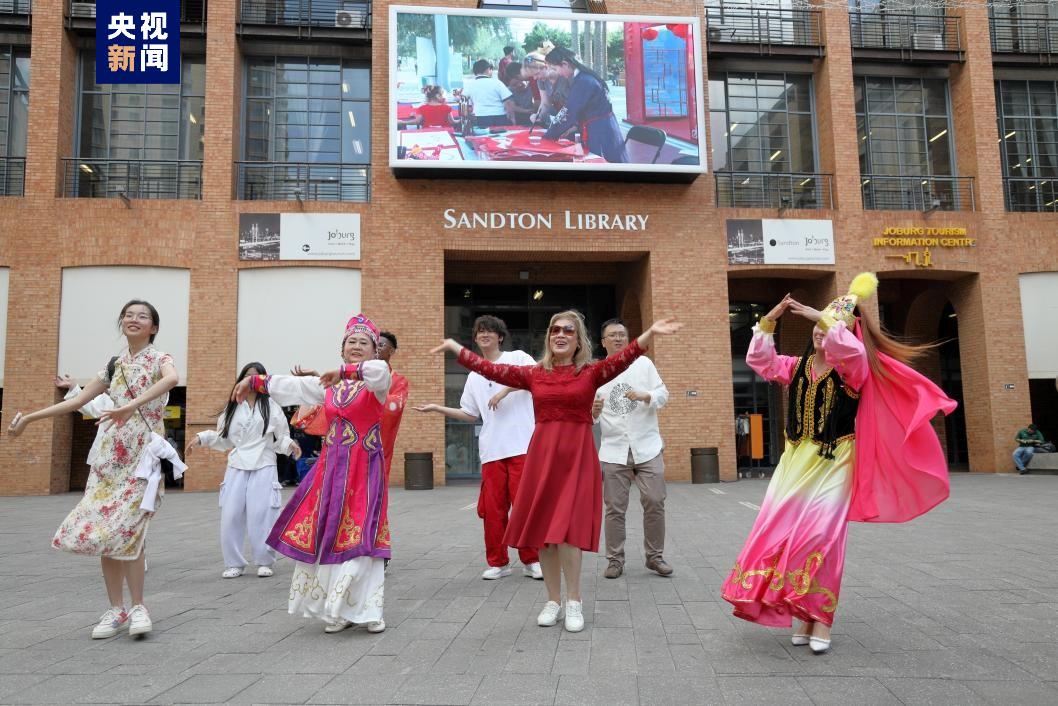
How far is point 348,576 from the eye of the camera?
4.63m

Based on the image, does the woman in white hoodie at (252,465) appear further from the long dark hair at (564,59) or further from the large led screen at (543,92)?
the long dark hair at (564,59)

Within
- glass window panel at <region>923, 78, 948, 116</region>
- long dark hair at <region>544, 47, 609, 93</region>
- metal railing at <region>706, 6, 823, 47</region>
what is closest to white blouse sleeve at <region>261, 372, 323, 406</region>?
long dark hair at <region>544, 47, 609, 93</region>

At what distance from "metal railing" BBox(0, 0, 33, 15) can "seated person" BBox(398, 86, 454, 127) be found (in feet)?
31.1

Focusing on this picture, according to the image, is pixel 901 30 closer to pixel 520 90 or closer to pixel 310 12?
pixel 520 90

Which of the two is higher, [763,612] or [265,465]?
[265,465]

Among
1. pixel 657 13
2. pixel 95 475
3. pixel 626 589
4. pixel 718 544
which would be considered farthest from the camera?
pixel 657 13

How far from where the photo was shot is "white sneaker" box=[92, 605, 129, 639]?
459 centimetres

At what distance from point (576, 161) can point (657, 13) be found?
4701 millimetres

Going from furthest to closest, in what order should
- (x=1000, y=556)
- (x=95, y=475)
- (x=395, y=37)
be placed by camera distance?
(x=395, y=37), (x=1000, y=556), (x=95, y=475)

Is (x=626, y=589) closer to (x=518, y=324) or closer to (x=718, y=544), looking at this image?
(x=718, y=544)

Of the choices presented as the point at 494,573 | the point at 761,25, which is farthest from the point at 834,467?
the point at 761,25

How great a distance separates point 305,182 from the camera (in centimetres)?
1878

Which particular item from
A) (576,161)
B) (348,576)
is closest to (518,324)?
(576,161)

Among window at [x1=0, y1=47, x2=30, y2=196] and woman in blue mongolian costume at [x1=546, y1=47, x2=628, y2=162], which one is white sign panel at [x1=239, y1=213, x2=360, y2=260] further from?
window at [x1=0, y1=47, x2=30, y2=196]
